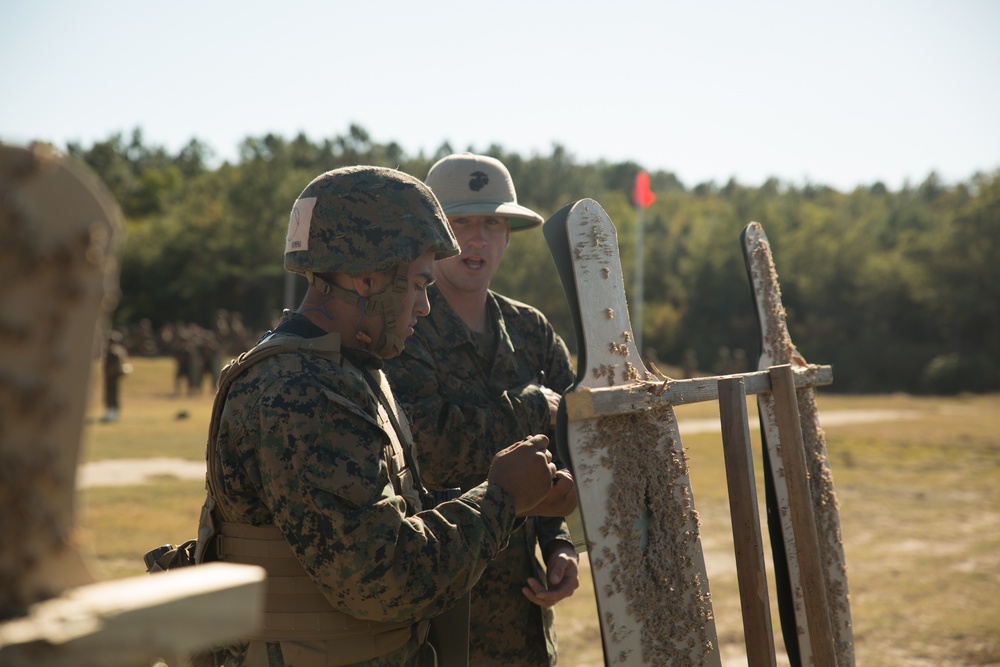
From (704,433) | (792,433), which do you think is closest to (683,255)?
(704,433)

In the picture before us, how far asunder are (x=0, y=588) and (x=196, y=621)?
0.71ft

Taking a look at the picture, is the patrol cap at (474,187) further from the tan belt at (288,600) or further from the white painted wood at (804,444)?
the tan belt at (288,600)

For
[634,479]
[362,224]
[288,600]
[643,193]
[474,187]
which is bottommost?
[288,600]

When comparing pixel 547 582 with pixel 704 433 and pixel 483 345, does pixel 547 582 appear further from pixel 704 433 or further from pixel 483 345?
pixel 704 433

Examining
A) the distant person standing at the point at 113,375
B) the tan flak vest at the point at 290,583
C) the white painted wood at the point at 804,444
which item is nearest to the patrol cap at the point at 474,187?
the white painted wood at the point at 804,444

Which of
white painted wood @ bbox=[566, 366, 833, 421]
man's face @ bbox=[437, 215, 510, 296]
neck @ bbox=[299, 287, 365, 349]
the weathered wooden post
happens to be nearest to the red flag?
man's face @ bbox=[437, 215, 510, 296]

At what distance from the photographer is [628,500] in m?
2.65

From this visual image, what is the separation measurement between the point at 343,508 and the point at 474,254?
5.46 ft

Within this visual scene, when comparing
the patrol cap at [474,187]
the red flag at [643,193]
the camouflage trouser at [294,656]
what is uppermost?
the red flag at [643,193]

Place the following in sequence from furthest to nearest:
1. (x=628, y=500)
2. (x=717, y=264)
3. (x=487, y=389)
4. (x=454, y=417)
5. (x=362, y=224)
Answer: (x=717, y=264) < (x=487, y=389) < (x=454, y=417) < (x=628, y=500) < (x=362, y=224)

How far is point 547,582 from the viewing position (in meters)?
3.13

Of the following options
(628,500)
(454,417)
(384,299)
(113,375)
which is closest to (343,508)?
(384,299)

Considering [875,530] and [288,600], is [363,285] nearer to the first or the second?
[288,600]

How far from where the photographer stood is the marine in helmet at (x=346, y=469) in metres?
1.96
